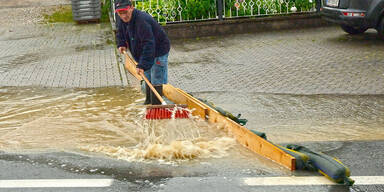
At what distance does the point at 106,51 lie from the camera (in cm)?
1400

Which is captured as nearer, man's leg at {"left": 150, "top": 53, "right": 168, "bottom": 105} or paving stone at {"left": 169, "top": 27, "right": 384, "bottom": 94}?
man's leg at {"left": 150, "top": 53, "right": 168, "bottom": 105}

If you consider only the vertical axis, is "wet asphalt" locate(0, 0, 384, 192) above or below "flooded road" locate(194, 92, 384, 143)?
above

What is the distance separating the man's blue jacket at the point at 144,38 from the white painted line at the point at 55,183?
2590mm

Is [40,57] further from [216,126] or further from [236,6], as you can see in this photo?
[216,126]

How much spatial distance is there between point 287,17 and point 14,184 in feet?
40.2

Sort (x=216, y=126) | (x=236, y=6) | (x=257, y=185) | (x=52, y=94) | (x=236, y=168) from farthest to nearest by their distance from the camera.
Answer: (x=236, y=6), (x=52, y=94), (x=216, y=126), (x=236, y=168), (x=257, y=185)

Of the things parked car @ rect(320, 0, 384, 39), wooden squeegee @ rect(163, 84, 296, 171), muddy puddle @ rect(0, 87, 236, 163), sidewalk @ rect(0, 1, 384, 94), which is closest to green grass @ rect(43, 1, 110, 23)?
sidewalk @ rect(0, 1, 384, 94)

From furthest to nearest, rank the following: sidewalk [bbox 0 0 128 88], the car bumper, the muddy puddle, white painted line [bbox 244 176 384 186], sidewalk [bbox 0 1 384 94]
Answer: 1. the car bumper
2. sidewalk [bbox 0 0 128 88]
3. sidewalk [bbox 0 1 384 94]
4. the muddy puddle
5. white painted line [bbox 244 176 384 186]

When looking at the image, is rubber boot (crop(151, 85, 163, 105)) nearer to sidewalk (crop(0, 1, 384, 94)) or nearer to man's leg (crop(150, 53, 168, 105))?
man's leg (crop(150, 53, 168, 105))

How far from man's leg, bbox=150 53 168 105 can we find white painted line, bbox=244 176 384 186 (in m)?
3.10

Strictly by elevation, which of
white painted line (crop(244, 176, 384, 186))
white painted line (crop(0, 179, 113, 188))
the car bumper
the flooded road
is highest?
the car bumper

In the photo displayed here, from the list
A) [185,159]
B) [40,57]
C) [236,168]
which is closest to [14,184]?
[185,159]

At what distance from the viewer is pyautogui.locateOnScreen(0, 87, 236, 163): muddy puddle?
6258 mm

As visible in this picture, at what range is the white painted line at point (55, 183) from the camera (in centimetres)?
528
